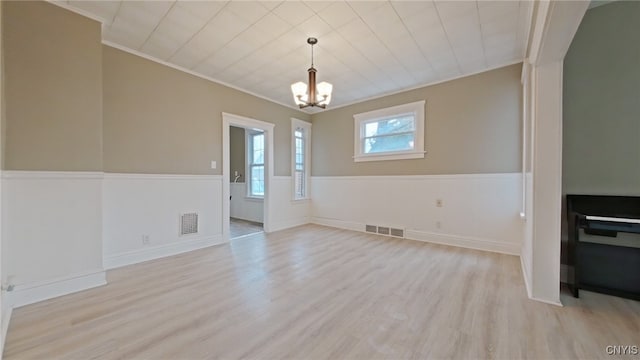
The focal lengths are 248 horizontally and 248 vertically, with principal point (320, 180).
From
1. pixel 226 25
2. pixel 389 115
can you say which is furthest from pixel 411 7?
pixel 389 115

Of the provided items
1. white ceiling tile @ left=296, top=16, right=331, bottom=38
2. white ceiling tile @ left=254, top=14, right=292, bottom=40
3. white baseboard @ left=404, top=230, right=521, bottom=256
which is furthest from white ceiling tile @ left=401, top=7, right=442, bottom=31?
white baseboard @ left=404, top=230, right=521, bottom=256

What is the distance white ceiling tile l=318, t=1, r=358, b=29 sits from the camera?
2344 millimetres

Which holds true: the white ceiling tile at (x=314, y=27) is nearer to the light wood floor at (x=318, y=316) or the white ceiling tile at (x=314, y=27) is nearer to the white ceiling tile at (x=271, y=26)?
the white ceiling tile at (x=271, y=26)

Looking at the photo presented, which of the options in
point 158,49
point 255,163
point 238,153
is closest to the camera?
point 158,49

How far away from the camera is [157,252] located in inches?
133

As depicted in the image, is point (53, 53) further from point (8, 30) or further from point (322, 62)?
point (322, 62)

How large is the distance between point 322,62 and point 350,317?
3097 mm

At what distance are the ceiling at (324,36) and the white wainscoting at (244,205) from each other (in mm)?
3169

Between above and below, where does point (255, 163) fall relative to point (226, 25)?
below

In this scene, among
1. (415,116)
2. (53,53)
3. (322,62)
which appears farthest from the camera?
(415,116)

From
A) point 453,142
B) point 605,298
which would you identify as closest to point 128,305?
point 605,298

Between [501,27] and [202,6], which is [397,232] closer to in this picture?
[501,27]

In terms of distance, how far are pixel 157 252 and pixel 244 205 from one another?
3202 mm

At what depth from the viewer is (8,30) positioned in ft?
6.86
